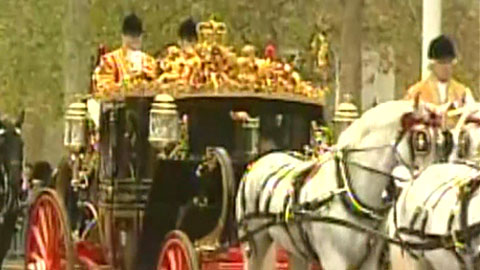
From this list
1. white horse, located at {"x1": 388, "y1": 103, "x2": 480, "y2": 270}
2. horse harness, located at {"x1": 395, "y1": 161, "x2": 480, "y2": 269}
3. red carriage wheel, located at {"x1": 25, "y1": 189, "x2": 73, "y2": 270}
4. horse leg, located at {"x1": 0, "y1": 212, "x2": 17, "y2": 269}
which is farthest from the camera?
horse leg, located at {"x1": 0, "y1": 212, "x2": 17, "y2": 269}

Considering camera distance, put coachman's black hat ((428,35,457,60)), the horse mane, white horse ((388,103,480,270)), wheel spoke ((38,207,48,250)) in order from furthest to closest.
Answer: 1. wheel spoke ((38,207,48,250))
2. coachman's black hat ((428,35,457,60))
3. the horse mane
4. white horse ((388,103,480,270))

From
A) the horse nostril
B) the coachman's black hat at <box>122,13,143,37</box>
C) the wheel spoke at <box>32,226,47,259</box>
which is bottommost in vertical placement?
the wheel spoke at <box>32,226,47,259</box>

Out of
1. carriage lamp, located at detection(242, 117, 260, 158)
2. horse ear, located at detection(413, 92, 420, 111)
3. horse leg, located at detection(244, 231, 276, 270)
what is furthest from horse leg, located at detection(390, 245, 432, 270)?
carriage lamp, located at detection(242, 117, 260, 158)

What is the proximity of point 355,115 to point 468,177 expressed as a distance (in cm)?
356

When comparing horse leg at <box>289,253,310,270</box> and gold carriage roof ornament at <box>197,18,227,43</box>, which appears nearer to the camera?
horse leg at <box>289,253,310,270</box>

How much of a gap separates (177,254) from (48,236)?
234 cm

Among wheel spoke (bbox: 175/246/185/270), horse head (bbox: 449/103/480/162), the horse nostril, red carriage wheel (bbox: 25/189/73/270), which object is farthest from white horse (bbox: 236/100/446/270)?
the horse nostril

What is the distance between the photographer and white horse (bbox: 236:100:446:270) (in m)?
9.04

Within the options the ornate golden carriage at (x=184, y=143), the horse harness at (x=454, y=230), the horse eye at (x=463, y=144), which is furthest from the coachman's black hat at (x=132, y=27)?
the horse harness at (x=454, y=230)

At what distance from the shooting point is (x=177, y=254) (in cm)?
1134

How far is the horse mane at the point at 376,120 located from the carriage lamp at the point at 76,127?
4046 mm

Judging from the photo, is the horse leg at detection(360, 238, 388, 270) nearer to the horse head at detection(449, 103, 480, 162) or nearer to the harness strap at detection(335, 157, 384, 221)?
the harness strap at detection(335, 157, 384, 221)

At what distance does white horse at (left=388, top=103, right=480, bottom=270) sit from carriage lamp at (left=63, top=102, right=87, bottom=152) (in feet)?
16.1

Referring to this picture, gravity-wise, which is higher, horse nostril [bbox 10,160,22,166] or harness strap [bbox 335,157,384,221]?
horse nostril [bbox 10,160,22,166]
